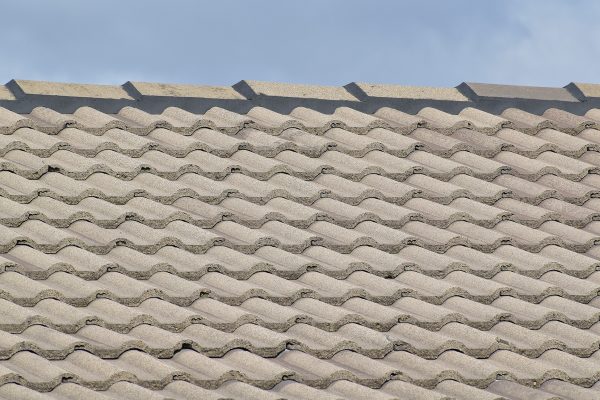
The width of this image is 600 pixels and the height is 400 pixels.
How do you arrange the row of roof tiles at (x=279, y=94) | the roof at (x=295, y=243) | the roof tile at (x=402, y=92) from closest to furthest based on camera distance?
1. the roof at (x=295, y=243)
2. the row of roof tiles at (x=279, y=94)
3. the roof tile at (x=402, y=92)

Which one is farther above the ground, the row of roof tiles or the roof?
the row of roof tiles

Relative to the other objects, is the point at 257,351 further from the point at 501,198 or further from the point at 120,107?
the point at 120,107

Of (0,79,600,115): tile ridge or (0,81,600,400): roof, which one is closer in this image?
(0,81,600,400): roof

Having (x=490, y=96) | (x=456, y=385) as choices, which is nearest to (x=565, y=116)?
(x=490, y=96)

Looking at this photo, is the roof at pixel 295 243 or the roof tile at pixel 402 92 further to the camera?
the roof tile at pixel 402 92

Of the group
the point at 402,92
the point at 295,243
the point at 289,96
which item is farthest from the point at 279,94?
the point at 295,243

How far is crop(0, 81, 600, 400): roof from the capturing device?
5.05 meters

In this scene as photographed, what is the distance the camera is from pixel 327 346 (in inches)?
207

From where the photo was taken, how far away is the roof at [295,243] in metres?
5.05

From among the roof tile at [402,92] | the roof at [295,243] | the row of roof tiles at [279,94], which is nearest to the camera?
the roof at [295,243]

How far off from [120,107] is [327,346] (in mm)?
2878

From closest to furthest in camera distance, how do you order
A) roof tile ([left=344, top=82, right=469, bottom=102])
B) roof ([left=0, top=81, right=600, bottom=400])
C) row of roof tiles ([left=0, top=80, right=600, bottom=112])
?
1. roof ([left=0, top=81, right=600, bottom=400])
2. row of roof tiles ([left=0, top=80, right=600, bottom=112])
3. roof tile ([left=344, top=82, right=469, bottom=102])

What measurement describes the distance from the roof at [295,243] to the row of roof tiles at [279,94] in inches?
0.7

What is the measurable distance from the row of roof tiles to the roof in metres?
0.02
